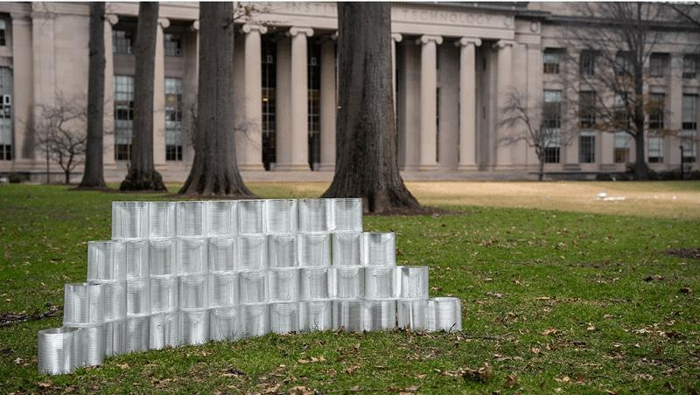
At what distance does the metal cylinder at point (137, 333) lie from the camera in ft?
22.3

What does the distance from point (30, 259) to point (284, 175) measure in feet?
191

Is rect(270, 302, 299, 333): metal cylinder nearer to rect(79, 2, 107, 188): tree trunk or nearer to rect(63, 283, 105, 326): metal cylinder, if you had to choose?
rect(63, 283, 105, 326): metal cylinder

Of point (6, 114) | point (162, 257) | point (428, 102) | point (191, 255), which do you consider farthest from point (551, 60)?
point (162, 257)

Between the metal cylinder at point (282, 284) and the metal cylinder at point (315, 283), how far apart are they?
0.39 ft

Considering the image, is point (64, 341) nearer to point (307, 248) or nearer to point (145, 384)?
point (145, 384)

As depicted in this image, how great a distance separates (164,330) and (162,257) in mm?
624

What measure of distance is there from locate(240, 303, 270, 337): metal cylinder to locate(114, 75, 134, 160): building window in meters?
71.3

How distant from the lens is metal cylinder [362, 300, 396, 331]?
25.1 ft

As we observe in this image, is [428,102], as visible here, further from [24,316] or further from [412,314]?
[412,314]

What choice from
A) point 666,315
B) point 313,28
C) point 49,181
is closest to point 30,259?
point 666,315

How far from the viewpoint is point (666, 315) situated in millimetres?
8414

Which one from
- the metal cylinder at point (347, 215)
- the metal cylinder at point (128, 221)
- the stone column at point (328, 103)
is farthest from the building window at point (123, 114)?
the metal cylinder at point (128, 221)

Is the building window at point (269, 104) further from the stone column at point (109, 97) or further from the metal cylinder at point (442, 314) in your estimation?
the metal cylinder at point (442, 314)

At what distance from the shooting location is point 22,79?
237 feet
